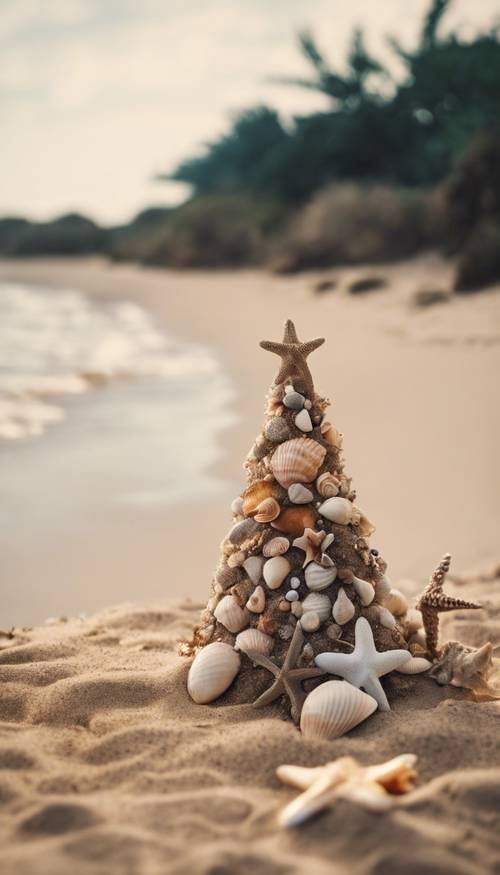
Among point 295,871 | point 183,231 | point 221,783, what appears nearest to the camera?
point 295,871

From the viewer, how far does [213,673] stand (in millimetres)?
2408

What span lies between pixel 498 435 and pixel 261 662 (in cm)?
395

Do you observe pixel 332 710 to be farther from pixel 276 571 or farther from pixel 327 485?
pixel 327 485

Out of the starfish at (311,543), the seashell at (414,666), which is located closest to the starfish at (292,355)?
the starfish at (311,543)

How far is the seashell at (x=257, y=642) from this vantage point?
240 cm

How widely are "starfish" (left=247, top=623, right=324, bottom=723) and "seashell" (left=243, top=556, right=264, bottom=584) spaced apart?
0.20 m

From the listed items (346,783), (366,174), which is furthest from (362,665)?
(366,174)

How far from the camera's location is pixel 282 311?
1320 cm

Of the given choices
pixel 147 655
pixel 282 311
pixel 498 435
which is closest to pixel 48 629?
pixel 147 655

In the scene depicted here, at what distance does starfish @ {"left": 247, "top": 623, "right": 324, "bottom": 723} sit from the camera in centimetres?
230

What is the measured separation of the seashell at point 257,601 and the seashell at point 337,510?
30 centimetres

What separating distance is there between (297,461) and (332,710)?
28.0 inches

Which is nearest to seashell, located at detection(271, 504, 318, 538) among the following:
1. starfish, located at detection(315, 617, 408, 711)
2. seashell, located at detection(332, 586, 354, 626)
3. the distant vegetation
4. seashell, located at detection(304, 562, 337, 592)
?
seashell, located at detection(304, 562, 337, 592)

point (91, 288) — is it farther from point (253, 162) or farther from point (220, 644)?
point (220, 644)
